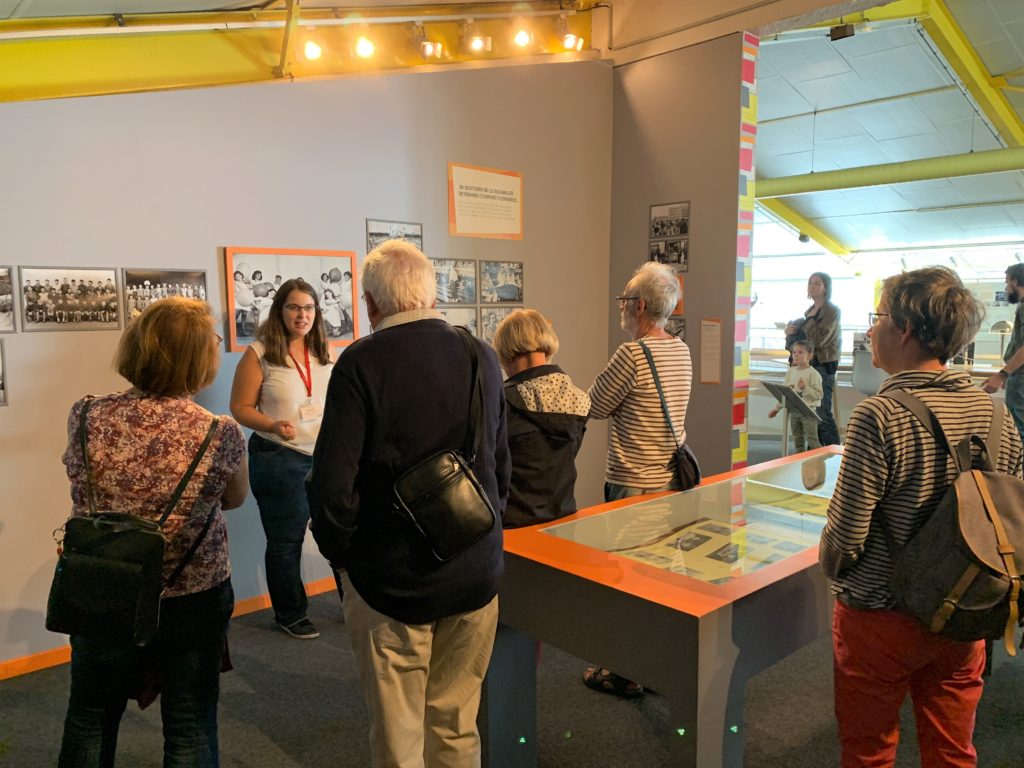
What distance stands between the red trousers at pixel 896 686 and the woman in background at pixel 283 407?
2112mm

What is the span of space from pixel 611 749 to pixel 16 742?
6.22 feet

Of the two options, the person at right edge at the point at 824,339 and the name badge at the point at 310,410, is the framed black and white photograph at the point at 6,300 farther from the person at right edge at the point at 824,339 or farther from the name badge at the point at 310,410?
the person at right edge at the point at 824,339

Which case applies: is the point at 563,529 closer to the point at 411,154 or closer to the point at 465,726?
the point at 465,726

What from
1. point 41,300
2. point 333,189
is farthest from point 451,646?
point 333,189

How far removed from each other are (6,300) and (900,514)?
296cm

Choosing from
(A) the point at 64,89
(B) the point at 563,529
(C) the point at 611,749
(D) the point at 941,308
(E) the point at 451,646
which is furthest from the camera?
(A) the point at 64,89

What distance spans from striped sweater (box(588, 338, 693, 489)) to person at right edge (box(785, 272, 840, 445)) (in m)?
3.47

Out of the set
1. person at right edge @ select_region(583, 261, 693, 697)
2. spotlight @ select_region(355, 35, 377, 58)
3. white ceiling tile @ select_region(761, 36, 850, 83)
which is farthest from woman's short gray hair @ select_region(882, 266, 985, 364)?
white ceiling tile @ select_region(761, 36, 850, 83)

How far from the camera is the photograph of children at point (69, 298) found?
2.77 m

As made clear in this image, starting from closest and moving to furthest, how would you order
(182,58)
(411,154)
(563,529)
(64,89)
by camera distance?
1. (563,529)
2. (64,89)
3. (182,58)
4. (411,154)

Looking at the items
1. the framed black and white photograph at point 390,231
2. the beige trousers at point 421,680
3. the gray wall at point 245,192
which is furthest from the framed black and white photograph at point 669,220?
the beige trousers at point 421,680

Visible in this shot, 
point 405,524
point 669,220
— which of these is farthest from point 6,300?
point 669,220

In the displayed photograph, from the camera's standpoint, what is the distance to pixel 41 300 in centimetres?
279

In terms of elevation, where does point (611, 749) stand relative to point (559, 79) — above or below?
below
